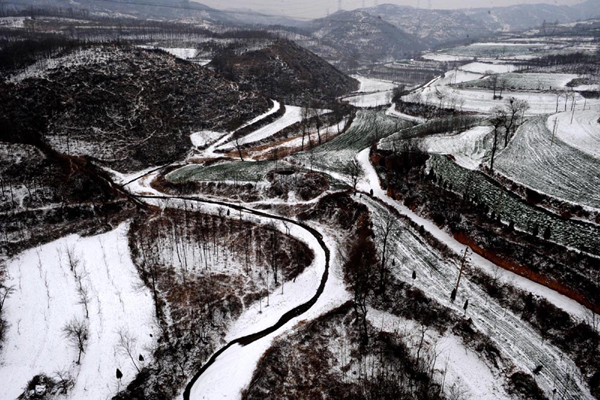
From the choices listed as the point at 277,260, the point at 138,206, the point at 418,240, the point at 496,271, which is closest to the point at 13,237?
the point at 138,206

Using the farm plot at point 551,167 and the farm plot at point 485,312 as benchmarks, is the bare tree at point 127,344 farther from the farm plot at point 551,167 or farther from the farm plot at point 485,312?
the farm plot at point 551,167

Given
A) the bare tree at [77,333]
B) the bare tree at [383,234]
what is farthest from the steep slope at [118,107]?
the bare tree at [383,234]

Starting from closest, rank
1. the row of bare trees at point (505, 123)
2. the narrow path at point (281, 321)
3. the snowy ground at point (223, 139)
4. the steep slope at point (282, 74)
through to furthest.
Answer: the narrow path at point (281, 321), the row of bare trees at point (505, 123), the snowy ground at point (223, 139), the steep slope at point (282, 74)

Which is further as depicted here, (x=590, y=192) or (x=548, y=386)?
(x=590, y=192)

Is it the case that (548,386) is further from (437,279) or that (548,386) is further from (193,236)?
(193,236)

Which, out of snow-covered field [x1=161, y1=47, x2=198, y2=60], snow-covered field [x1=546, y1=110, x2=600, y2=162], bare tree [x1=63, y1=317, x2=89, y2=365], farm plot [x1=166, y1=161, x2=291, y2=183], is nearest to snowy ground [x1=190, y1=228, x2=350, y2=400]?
bare tree [x1=63, y1=317, x2=89, y2=365]

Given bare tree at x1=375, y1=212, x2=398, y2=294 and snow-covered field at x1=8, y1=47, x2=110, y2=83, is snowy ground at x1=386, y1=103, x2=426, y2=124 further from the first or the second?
snow-covered field at x1=8, y1=47, x2=110, y2=83

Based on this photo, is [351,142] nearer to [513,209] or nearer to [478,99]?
[513,209]
